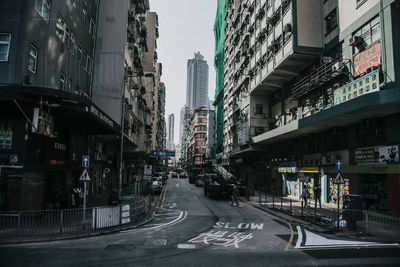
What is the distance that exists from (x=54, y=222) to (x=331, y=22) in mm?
23882

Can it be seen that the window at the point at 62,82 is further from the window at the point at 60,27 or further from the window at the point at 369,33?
the window at the point at 369,33

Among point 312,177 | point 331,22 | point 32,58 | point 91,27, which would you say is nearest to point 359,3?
point 331,22

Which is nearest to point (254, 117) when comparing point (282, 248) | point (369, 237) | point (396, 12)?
point (396, 12)

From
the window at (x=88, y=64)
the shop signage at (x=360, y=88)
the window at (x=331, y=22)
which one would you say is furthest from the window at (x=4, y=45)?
the window at (x=331, y=22)

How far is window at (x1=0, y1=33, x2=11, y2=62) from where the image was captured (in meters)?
13.9

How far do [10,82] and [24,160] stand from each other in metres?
3.81

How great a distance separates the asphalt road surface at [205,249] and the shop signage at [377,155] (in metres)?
7.44

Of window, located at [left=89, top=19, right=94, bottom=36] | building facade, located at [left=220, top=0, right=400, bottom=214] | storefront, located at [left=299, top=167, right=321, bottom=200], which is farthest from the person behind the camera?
window, located at [left=89, top=19, right=94, bottom=36]

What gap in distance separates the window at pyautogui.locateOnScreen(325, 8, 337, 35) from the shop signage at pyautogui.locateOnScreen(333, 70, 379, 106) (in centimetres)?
623

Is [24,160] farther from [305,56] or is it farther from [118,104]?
[305,56]

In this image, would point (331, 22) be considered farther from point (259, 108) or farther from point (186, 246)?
point (186, 246)

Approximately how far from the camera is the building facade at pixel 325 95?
16.6 metres

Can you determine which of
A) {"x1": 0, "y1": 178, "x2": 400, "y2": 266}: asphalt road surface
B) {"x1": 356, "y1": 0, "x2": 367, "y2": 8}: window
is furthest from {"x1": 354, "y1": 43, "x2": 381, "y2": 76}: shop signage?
{"x1": 0, "y1": 178, "x2": 400, "y2": 266}: asphalt road surface

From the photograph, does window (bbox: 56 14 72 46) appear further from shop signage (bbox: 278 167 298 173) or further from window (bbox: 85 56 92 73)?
shop signage (bbox: 278 167 298 173)
